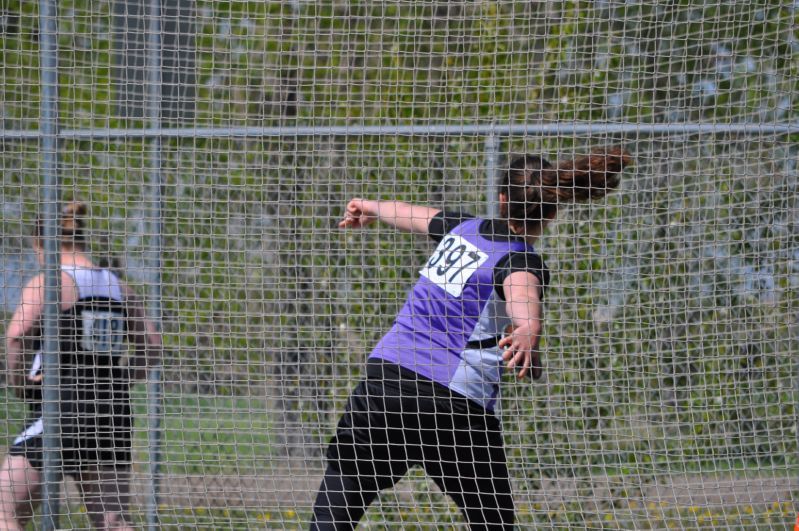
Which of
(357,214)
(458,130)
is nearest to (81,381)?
(357,214)

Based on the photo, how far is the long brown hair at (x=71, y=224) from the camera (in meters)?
3.48

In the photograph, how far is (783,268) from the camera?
3631 millimetres

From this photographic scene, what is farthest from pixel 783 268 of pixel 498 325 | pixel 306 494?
pixel 306 494

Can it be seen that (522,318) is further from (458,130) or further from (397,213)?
Answer: (458,130)

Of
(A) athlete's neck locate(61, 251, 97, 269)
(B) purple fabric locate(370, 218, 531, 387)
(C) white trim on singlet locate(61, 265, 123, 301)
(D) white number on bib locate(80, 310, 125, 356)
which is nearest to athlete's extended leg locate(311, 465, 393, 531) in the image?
(B) purple fabric locate(370, 218, 531, 387)

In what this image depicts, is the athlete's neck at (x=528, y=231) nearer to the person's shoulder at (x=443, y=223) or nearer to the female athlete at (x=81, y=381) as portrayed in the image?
the person's shoulder at (x=443, y=223)

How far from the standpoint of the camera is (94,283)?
11.5 ft

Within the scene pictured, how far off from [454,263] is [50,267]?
167 cm

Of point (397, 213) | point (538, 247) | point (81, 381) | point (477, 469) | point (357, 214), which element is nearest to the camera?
point (477, 469)

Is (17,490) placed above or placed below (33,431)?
below

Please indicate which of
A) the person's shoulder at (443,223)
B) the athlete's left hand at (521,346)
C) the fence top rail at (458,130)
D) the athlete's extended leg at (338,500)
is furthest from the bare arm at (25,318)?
the athlete's left hand at (521,346)

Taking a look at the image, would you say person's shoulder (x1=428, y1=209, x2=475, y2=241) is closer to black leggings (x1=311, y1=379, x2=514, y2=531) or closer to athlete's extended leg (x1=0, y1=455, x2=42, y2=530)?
black leggings (x1=311, y1=379, x2=514, y2=531)

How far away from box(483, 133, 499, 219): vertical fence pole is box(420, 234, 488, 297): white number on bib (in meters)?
0.52

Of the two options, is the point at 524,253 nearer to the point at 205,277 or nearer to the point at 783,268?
the point at 783,268
